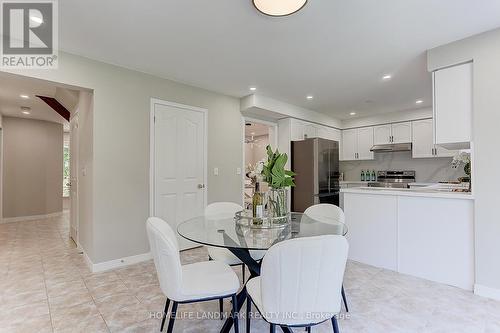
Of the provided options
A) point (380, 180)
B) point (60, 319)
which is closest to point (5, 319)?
point (60, 319)

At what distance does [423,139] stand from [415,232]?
3.07 meters

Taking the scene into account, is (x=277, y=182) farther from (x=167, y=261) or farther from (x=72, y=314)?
(x=72, y=314)

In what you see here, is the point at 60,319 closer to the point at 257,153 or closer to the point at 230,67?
the point at 230,67

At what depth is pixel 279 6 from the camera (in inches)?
65.7

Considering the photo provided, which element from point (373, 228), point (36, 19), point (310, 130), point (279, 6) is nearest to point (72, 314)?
point (36, 19)

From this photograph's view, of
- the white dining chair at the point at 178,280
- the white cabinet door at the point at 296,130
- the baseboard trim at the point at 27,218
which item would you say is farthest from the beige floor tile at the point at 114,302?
the baseboard trim at the point at 27,218

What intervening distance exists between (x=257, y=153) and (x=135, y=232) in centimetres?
651

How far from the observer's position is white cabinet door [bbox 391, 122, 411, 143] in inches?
203

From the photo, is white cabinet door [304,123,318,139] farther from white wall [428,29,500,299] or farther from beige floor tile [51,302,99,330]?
beige floor tile [51,302,99,330]

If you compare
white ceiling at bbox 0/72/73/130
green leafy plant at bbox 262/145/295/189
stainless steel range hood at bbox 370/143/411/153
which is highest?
white ceiling at bbox 0/72/73/130

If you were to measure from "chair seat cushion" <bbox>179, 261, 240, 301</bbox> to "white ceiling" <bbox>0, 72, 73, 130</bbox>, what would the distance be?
2.54 metres

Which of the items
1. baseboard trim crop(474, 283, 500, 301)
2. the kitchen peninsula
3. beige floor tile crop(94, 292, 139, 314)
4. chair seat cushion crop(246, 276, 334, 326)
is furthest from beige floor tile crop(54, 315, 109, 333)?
baseboard trim crop(474, 283, 500, 301)

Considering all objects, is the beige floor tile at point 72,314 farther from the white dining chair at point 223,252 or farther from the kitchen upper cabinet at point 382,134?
the kitchen upper cabinet at point 382,134

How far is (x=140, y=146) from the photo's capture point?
10.4ft
